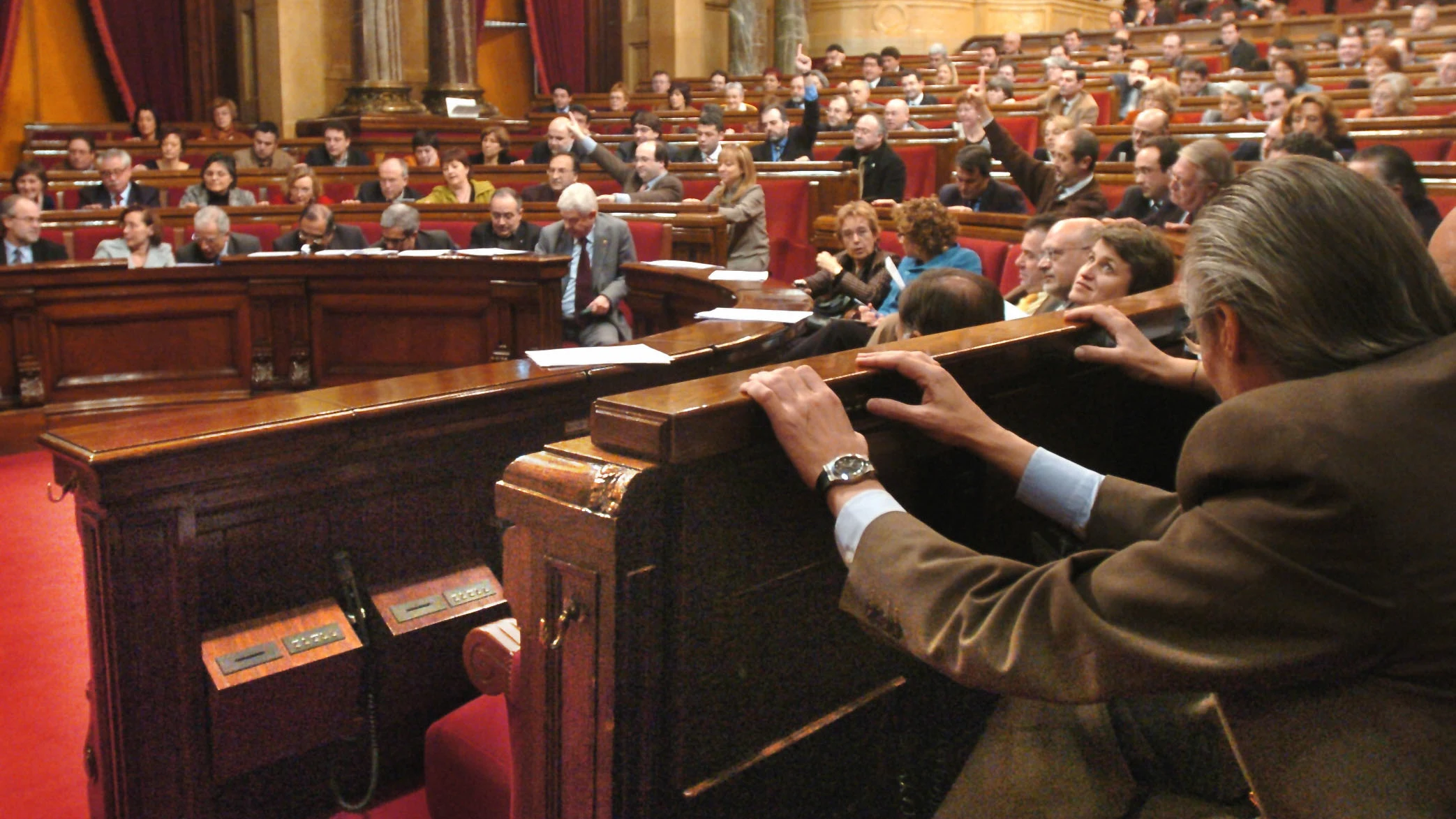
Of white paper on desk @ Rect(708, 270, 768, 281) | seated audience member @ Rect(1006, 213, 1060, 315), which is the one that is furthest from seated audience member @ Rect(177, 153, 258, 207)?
seated audience member @ Rect(1006, 213, 1060, 315)

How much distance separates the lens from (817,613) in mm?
1354

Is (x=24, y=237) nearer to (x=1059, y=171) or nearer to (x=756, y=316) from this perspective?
(x=756, y=316)

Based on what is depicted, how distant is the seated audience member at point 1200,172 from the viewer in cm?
355

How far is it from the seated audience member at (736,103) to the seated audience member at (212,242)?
217 inches

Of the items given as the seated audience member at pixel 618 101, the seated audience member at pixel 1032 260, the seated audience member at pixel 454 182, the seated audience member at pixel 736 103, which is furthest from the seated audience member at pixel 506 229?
the seated audience member at pixel 618 101

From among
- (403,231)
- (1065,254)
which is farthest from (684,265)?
(1065,254)

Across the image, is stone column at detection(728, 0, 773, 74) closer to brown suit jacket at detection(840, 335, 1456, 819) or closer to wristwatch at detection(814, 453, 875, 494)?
wristwatch at detection(814, 453, 875, 494)

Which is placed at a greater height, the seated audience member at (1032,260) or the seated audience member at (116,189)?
the seated audience member at (116,189)

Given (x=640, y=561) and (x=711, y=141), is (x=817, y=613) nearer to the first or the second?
(x=640, y=561)

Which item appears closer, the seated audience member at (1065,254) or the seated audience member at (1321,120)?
the seated audience member at (1065,254)

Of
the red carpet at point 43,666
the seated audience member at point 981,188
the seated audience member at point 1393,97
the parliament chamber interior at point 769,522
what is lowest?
the red carpet at point 43,666

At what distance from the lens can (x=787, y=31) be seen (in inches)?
532

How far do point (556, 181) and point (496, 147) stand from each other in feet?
6.27

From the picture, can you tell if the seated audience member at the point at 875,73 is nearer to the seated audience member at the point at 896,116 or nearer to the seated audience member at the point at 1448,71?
the seated audience member at the point at 896,116
